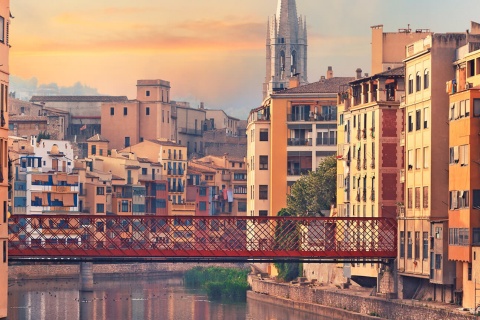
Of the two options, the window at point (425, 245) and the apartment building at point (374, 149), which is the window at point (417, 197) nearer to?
the window at point (425, 245)

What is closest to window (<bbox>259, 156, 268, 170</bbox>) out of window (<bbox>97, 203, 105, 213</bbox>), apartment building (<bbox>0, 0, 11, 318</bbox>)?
window (<bbox>97, 203, 105, 213</bbox>)

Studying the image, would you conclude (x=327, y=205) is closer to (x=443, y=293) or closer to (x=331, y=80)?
(x=331, y=80)

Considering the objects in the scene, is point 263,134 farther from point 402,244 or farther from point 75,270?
point 402,244

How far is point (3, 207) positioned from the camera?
53375 millimetres

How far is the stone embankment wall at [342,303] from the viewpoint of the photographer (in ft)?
268

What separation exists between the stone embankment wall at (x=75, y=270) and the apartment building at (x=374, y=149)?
65.5 m

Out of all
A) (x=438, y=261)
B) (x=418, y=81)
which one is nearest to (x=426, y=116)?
(x=418, y=81)

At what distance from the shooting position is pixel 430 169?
284 ft

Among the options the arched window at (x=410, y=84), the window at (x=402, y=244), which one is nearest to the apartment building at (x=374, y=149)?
the window at (x=402, y=244)

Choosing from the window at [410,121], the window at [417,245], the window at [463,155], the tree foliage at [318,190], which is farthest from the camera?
the tree foliage at [318,190]

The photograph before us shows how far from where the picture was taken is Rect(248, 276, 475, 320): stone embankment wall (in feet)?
268

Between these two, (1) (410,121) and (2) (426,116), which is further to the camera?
(1) (410,121)

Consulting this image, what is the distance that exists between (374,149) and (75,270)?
281 feet

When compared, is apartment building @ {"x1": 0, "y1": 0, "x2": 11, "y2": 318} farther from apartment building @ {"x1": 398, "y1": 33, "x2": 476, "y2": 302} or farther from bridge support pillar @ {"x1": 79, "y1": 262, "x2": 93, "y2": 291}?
bridge support pillar @ {"x1": 79, "y1": 262, "x2": 93, "y2": 291}
